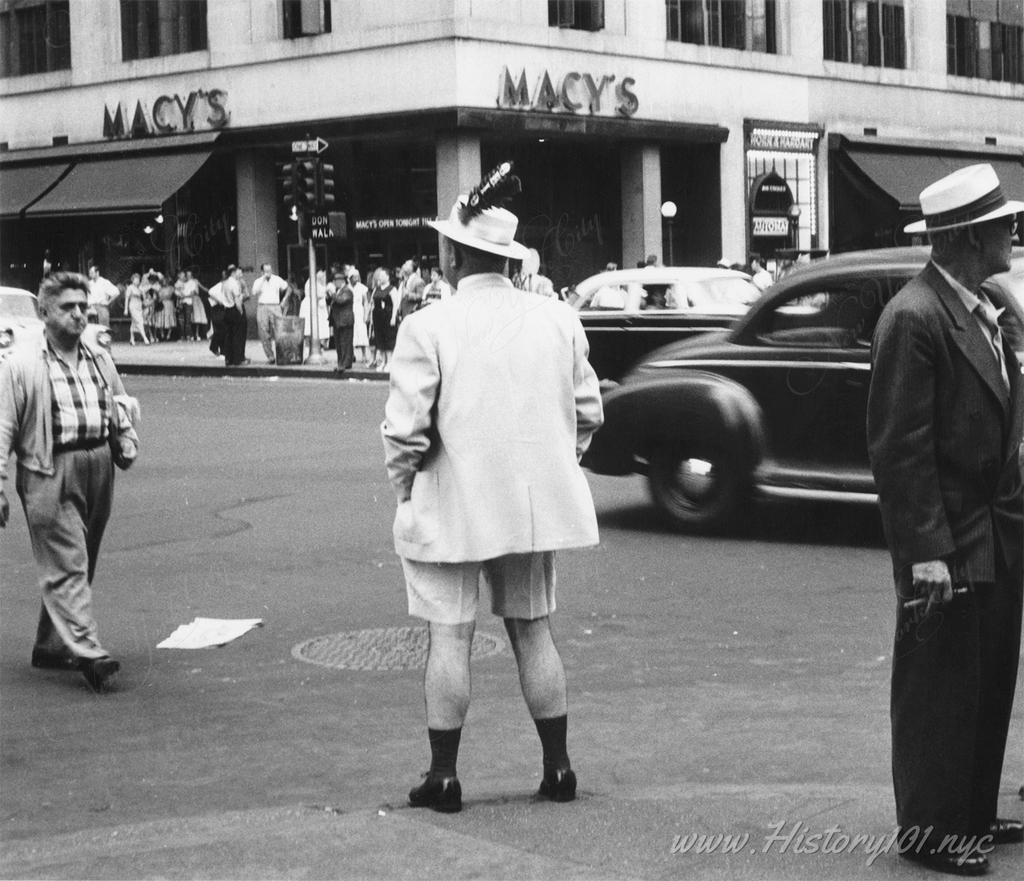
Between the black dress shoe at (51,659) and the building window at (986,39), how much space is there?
45168 mm

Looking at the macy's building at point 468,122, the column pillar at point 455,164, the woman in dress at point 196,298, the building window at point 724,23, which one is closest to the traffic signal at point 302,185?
the macy's building at point 468,122

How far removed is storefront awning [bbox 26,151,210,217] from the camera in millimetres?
42281

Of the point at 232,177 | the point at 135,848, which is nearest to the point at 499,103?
the point at 232,177

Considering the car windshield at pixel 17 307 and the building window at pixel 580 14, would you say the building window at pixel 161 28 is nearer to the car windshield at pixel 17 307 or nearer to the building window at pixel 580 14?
the building window at pixel 580 14

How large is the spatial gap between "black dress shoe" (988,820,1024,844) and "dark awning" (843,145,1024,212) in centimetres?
4216

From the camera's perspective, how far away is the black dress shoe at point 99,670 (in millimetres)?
7492

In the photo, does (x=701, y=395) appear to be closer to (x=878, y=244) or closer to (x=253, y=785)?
(x=253, y=785)

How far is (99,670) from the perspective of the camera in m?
7.50

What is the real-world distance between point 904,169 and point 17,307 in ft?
98.8

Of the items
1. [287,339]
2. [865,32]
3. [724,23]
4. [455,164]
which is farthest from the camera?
[865,32]

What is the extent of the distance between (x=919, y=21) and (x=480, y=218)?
45.7 metres

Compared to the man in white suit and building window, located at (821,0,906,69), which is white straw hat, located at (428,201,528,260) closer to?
the man in white suit

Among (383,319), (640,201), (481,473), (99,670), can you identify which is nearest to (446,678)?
(481,473)

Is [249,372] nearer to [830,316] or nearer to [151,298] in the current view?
[151,298]
